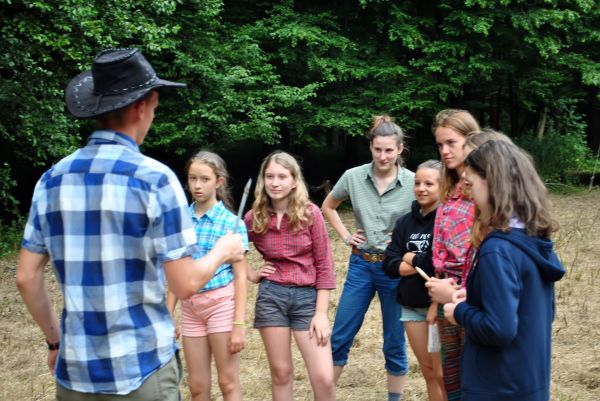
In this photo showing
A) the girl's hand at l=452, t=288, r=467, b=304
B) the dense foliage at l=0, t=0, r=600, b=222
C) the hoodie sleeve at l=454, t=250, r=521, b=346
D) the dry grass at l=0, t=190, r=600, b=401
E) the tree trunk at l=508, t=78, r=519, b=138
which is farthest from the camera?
the tree trunk at l=508, t=78, r=519, b=138

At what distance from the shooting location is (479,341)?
8.30 ft

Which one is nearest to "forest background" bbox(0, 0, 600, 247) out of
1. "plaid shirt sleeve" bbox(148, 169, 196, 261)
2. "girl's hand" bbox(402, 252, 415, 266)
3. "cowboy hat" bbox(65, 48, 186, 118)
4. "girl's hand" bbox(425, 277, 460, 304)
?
"girl's hand" bbox(402, 252, 415, 266)

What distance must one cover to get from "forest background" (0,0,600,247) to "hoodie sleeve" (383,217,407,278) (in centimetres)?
654

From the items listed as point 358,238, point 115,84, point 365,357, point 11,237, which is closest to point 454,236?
point 358,238

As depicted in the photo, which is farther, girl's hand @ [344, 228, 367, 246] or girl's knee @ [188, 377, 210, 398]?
girl's hand @ [344, 228, 367, 246]

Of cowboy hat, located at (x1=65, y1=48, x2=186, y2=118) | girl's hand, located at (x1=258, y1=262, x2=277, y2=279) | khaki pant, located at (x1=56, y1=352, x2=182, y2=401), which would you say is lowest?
khaki pant, located at (x1=56, y1=352, x2=182, y2=401)

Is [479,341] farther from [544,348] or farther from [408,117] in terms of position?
[408,117]

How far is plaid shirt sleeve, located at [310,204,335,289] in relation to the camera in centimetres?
395

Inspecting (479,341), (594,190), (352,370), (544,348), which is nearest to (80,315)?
(479,341)

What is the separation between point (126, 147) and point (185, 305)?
1.59 m

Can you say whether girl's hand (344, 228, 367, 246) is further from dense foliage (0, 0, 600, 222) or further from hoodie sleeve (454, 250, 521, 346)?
dense foliage (0, 0, 600, 222)

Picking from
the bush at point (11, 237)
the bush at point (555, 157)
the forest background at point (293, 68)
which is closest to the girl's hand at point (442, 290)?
the forest background at point (293, 68)

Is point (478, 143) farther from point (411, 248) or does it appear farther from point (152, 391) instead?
point (152, 391)

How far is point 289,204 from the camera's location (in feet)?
12.9
